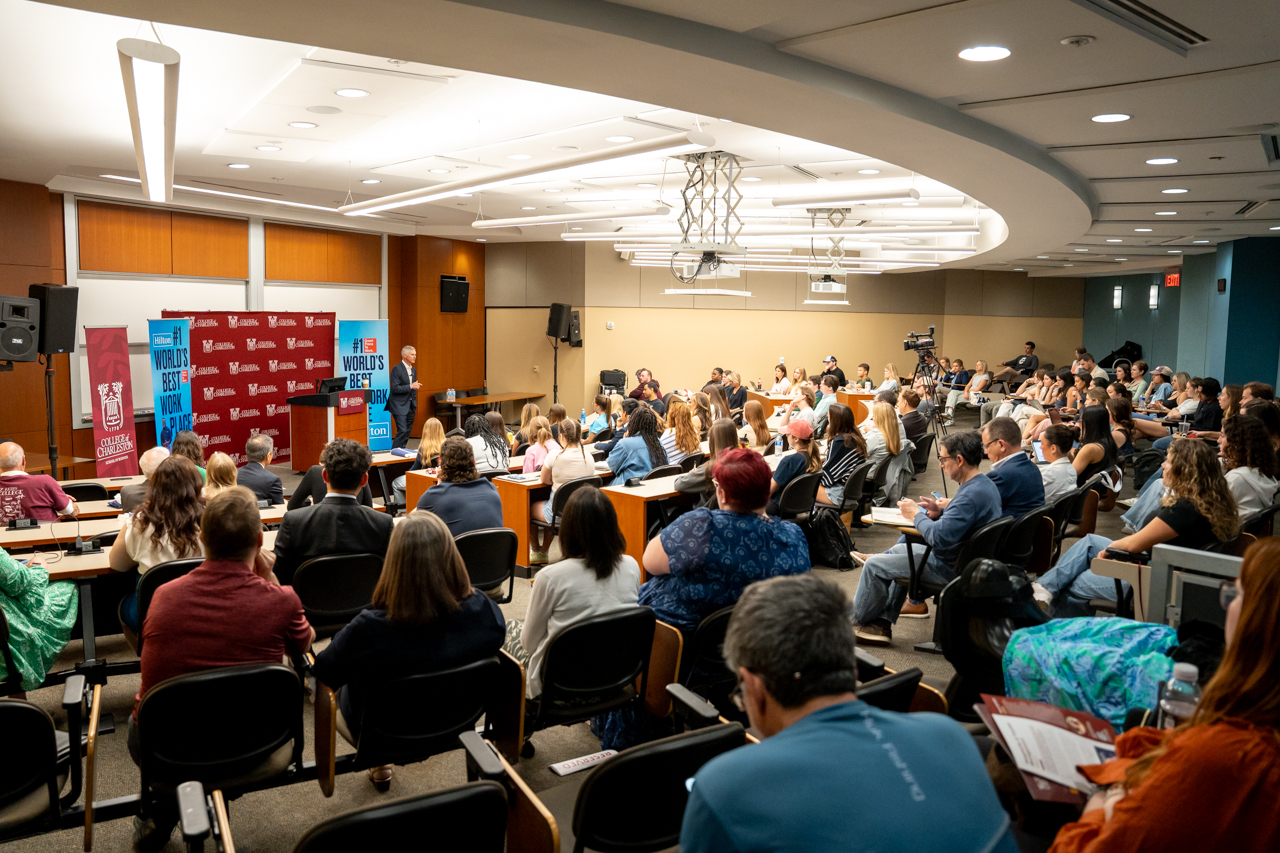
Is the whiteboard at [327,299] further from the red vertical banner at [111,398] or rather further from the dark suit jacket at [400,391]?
the red vertical banner at [111,398]

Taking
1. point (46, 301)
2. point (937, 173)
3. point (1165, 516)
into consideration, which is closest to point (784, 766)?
point (1165, 516)

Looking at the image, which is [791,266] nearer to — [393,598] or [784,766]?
[393,598]

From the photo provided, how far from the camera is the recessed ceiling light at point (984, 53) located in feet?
11.4

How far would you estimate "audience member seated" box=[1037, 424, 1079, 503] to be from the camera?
5.56 meters

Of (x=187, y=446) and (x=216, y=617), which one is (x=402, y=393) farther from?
(x=216, y=617)

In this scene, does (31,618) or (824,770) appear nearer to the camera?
(824,770)

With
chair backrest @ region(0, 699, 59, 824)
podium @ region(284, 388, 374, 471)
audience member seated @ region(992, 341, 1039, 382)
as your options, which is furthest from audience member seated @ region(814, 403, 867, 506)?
audience member seated @ region(992, 341, 1039, 382)

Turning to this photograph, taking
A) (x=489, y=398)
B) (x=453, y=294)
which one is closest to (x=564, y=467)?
(x=489, y=398)

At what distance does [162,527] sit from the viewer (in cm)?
382

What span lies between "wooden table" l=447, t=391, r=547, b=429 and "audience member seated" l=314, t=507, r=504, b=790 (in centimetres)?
1163

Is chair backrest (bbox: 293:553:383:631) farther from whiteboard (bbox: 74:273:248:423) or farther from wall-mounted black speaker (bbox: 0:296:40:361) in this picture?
whiteboard (bbox: 74:273:248:423)

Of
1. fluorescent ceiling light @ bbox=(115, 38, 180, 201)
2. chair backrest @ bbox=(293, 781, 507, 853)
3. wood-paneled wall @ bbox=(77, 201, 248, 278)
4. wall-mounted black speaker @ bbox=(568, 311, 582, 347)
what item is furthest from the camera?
wall-mounted black speaker @ bbox=(568, 311, 582, 347)

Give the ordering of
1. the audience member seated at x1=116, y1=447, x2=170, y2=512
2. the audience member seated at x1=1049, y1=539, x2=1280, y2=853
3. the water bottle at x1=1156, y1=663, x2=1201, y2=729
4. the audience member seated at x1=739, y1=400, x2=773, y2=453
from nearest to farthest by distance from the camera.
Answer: the audience member seated at x1=1049, y1=539, x2=1280, y2=853 < the water bottle at x1=1156, y1=663, x2=1201, y2=729 < the audience member seated at x1=116, y1=447, x2=170, y2=512 < the audience member seated at x1=739, y1=400, x2=773, y2=453

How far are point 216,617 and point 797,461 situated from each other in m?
4.32
